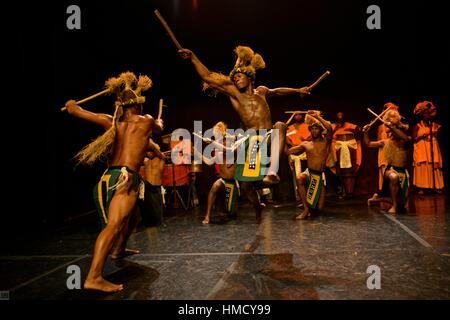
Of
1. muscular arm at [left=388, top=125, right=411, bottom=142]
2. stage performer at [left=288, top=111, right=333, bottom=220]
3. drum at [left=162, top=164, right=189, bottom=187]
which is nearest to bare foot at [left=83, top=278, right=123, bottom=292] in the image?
stage performer at [left=288, top=111, right=333, bottom=220]

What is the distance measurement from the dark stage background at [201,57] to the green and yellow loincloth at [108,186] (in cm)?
275

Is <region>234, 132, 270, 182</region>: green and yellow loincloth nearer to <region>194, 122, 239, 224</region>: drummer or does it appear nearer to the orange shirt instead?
<region>194, 122, 239, 224</region>: drummer

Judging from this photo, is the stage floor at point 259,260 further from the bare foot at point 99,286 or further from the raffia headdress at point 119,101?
the raffia headdress at point 119,101

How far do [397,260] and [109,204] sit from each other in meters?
2.78

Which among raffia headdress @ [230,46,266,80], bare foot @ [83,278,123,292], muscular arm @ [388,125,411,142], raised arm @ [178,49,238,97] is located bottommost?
bare foot @ [83,278,123,292]

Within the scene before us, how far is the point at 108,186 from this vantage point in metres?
3.01

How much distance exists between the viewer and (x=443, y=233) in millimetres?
4172

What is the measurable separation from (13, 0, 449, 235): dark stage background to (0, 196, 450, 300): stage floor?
129cm

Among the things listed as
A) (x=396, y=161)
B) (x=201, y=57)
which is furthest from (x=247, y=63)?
(x=201, y=57)

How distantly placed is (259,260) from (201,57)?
6.41m

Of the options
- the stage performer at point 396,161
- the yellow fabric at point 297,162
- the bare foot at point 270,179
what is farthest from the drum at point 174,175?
the bare foot at point 270,179

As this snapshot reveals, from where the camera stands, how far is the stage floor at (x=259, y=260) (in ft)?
8.42

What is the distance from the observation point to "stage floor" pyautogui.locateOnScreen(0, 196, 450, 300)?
2.57 m

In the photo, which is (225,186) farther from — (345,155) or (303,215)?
(345,155)
